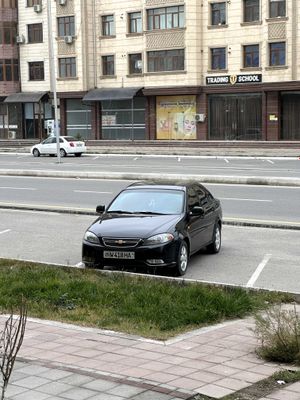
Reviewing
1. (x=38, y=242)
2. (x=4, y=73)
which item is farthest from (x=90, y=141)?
(x=38, y=242)

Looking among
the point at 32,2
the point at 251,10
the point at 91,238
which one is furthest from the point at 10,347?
the point at 32,2

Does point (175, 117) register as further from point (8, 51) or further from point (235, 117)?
point (8, 51)

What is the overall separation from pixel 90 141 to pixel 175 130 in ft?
23.2

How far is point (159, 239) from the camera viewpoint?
35.1 feet

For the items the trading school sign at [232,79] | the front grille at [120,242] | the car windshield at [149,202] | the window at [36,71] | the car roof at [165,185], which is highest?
the window at [36,71]

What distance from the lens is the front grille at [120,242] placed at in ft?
34.9

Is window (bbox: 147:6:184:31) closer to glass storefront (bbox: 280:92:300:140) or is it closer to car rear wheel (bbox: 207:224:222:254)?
glass storefront (bbox: 280:92:300:140)

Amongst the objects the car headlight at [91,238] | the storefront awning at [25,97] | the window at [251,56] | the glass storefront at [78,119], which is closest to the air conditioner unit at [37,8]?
the storefront awning at [25,97]

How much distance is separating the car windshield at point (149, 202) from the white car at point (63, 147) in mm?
34272

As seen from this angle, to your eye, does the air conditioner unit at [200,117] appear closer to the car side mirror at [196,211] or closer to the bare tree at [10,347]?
the car side mirror at [196,211]

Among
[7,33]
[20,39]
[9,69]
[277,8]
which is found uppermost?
[7,33]

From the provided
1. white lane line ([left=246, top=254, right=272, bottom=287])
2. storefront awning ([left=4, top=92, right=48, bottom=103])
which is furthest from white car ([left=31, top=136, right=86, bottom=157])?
white lane line ([left=246, top=254, right=272, bottom=287])

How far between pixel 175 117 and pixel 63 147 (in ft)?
32.9

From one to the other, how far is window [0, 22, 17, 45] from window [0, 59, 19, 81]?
162cm
